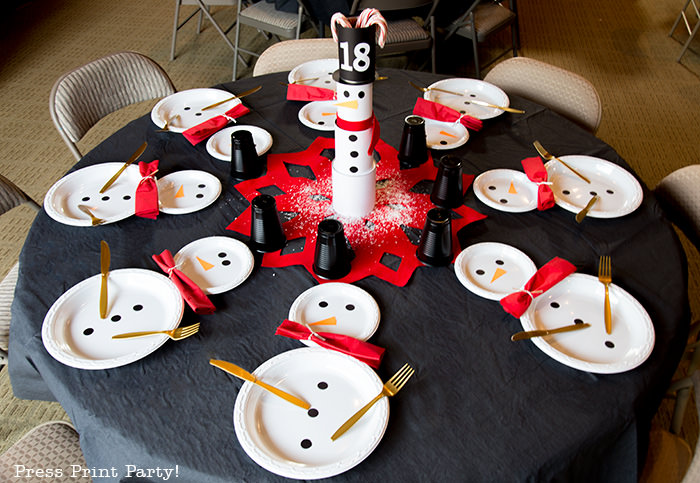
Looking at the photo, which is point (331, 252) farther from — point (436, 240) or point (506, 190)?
point (506, 190)

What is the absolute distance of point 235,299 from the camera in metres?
1.06

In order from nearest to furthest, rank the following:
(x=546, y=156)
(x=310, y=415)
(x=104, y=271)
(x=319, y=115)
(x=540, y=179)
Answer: (x=310, y=415), (x=104, y=271), (x=540, y=179), (x=546, y=156), (x=319, y=115)

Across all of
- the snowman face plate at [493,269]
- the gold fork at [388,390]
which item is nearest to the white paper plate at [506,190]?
the snowman face plate at [493,269]

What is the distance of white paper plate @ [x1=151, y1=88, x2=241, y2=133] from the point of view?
5.11 feet

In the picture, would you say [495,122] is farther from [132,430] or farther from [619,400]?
[132,430]

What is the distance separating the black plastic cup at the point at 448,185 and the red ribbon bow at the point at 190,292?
1.97 ft

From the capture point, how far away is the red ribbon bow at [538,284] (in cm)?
100

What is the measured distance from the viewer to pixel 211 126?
1513mm

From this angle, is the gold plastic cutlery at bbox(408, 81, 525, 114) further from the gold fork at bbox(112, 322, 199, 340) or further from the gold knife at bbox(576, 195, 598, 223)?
the gold fork at bbox(112, 322, 199, 340)

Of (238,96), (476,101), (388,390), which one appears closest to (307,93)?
(238,96)

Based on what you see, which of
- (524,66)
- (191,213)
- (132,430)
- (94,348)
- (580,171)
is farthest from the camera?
(524,66)

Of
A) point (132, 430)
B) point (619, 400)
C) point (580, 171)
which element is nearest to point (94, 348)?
point (132, 430)

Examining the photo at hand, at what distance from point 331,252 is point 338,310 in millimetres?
118

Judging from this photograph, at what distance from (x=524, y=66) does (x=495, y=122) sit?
1.38ft
